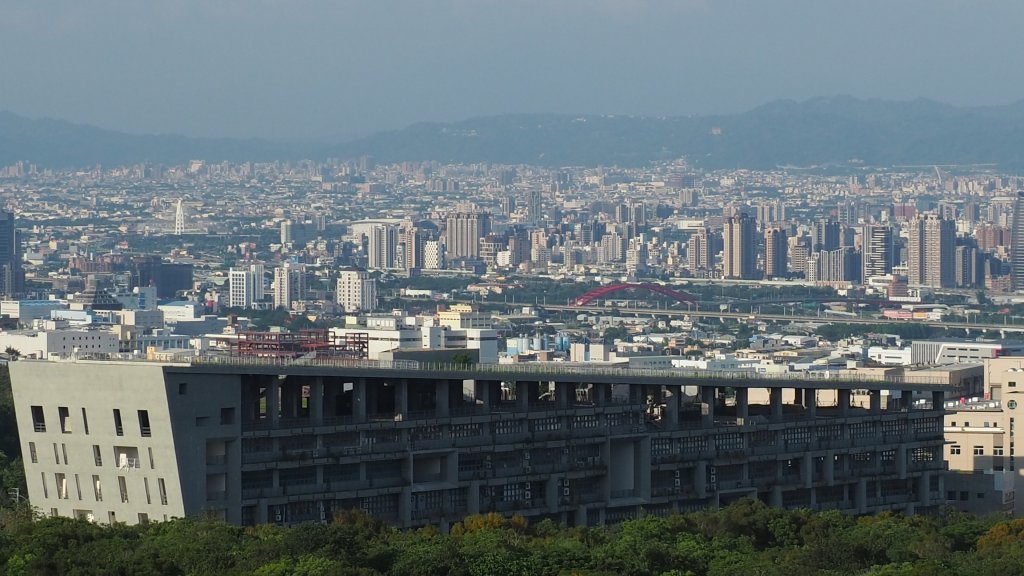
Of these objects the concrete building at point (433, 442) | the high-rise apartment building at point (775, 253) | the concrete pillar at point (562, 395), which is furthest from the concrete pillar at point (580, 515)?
the high-rise apartment building at point (775, 253)

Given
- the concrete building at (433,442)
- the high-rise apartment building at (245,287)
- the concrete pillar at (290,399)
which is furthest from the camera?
the high-rise apartment building at (245,287)

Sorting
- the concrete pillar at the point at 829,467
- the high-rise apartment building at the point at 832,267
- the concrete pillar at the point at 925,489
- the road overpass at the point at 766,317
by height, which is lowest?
the road overpass at the point at 766,317

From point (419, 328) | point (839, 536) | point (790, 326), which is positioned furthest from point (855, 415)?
point (790, 326)

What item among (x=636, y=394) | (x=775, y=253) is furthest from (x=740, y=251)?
(x=636, y=394)

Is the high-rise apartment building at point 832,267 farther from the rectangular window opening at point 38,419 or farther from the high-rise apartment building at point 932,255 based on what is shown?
the rectangular window opening at point 38,419

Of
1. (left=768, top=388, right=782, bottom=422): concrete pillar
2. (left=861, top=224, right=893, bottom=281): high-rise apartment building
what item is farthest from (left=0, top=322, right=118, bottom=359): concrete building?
(left=861, top=224, right=893, bottom=281): high-rise apartment building

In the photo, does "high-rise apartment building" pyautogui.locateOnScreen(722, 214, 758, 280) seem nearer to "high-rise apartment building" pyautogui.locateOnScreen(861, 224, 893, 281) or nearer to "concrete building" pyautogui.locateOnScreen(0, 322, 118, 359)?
"high-rise apartment building" pyautogui.locateOnScreen(861, 224, 893, 281)
